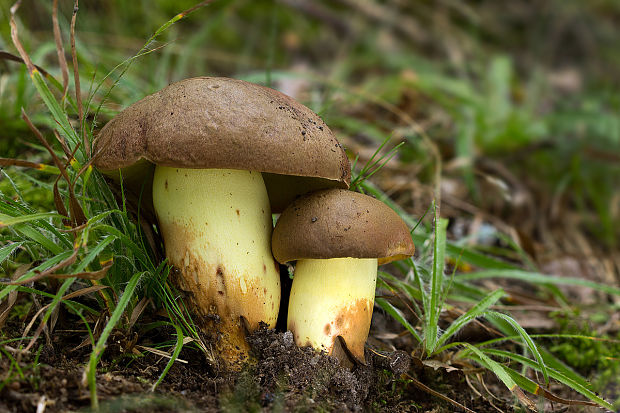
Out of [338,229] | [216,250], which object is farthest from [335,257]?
[216,250]

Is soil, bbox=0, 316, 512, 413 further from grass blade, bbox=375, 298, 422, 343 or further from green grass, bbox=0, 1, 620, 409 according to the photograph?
grass blade, bbox=375, 298, 422, 343

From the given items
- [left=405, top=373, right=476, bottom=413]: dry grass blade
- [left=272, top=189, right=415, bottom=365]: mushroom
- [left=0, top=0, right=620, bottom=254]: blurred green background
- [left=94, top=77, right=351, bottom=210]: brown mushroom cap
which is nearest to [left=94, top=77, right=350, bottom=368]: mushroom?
[left=94, top=77, right=351, bottom=210]: brown mushroom cap

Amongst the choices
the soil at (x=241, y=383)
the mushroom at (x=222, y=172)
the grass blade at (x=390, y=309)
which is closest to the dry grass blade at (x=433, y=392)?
the soil at (x=241, y=383)

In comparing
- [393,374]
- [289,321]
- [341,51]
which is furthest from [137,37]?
[393,374]

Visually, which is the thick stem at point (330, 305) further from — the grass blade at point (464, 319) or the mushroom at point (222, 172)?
the grass blade at point (464, 319)

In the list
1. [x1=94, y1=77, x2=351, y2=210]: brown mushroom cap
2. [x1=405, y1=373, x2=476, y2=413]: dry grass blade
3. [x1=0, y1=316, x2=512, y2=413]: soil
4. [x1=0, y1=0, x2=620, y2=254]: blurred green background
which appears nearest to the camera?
[x1=0, y1=316, x2=512, y2=413]: soil

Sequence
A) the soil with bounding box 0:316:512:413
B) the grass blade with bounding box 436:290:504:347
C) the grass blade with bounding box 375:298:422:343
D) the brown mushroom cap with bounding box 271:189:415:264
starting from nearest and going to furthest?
the soil with bounding box 0:316:512:413 < the brown mushroom cap with bounding box 271:189:415:264 < the grass blade with bounding box 436:290:504:347 < the grass blade with bounding box 375:298:422:343

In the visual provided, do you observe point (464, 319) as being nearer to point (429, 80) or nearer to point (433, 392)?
point (433, 392)
